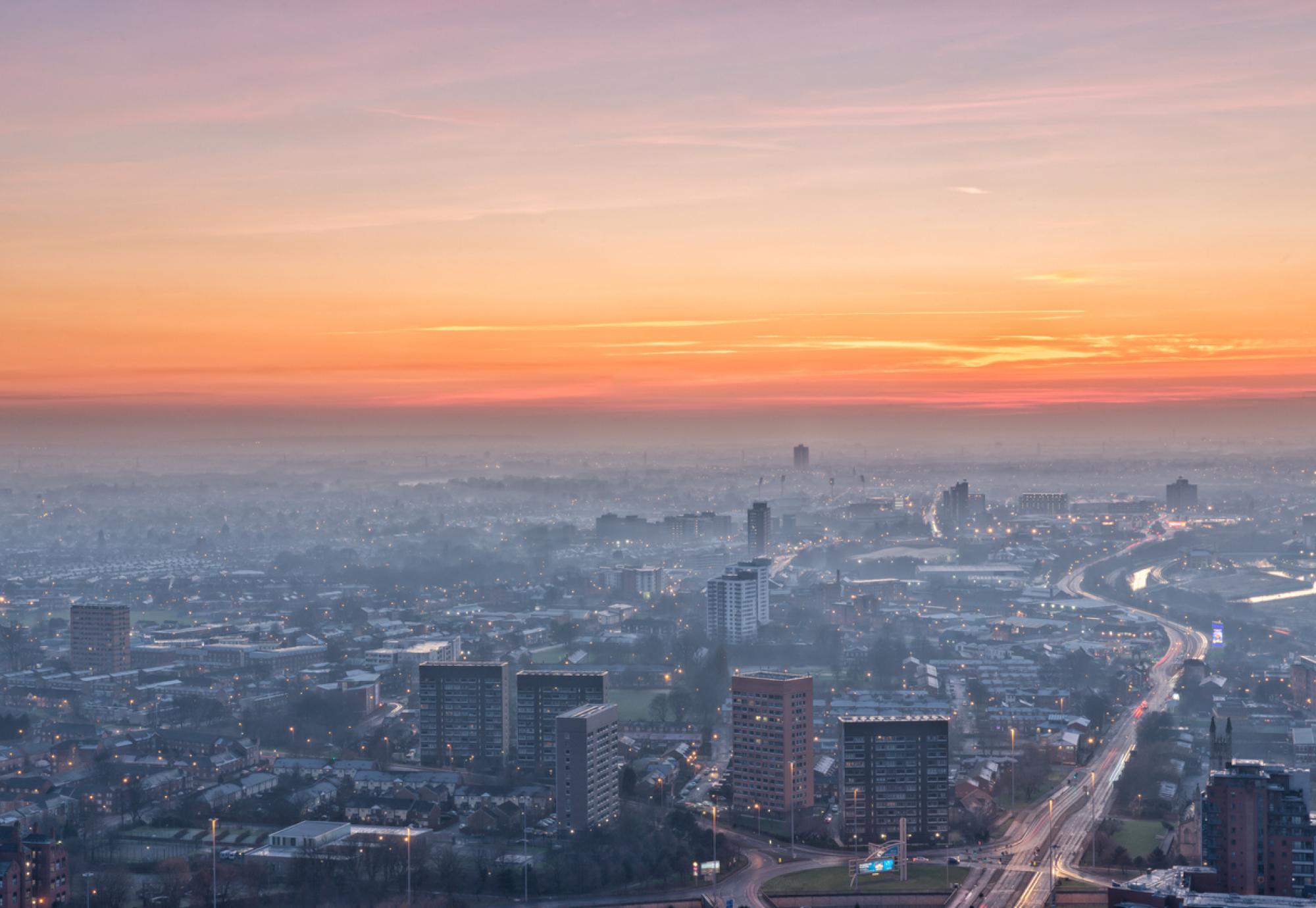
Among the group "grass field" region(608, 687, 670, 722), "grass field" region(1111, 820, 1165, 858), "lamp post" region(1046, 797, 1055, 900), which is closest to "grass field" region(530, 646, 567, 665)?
"grass field" region(608, 687, 670, 722)

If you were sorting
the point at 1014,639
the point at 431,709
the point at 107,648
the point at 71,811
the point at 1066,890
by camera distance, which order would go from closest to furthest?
the point at 1066,890 → the point at 71,811 → the point at 431,709 → the point at 107,648 → the point at 1014,639

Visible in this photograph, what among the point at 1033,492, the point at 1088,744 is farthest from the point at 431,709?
the point at 1033,492

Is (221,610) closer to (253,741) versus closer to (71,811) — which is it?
(253,741)

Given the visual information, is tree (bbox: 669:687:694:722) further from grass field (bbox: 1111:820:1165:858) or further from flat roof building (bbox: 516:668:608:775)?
grass field (bbox: 1111:820:1165:858)

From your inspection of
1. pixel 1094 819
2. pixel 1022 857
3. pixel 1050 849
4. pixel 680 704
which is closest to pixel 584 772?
pixel 1022 857

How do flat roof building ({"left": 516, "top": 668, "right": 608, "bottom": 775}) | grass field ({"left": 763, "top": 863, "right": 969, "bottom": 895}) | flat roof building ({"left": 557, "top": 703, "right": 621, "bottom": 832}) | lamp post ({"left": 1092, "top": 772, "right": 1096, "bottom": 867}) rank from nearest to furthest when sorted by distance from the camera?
grass field ({"left": 763, "top": 863, "right": 969, "bottom": 895}), lamp post ({"left": 1092, "top": 772, "right": 1096, "bottom": 867}), flat roof building ({"left": 557, "top": 703, "right": 621, "bottom": 832}), flat roof building ({"left": 516, "top": 668, "right": 608, "bottom": 775})
